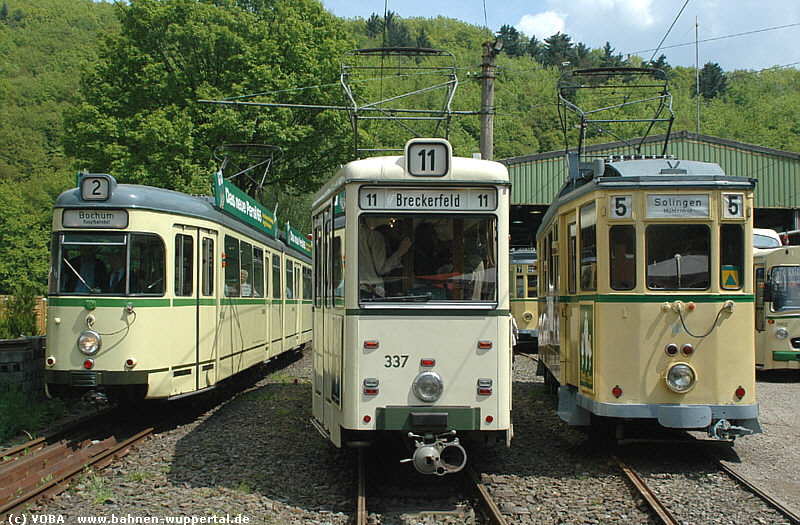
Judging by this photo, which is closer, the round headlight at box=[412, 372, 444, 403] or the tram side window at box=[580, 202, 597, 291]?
the round headlight at box=[412, 372, 444, 403]

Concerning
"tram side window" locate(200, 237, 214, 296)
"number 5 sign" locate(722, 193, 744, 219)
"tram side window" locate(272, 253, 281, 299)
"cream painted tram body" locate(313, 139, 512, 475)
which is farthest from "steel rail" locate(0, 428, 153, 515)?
"number 5 sign" locate(722, 193, 744, 219)

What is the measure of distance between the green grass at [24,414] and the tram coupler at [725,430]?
727cm

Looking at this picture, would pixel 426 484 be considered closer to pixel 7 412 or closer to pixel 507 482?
pixel 507 482

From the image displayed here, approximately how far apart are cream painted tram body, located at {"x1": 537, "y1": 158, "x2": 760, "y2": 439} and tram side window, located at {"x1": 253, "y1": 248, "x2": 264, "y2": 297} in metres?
7.07

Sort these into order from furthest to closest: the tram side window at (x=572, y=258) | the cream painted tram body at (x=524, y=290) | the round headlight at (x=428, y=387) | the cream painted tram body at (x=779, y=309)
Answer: the cream painted tram body at (x=524, y=290) < the cream painted tram body at (x=779, y=309) < the tram side window at (x=572, y=258) < the round headlight at (x=428, y=387)

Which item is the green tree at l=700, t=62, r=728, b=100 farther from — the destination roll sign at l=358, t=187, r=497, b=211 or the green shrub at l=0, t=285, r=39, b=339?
the destination roll sign at l=358, t=187, r=497, b=211

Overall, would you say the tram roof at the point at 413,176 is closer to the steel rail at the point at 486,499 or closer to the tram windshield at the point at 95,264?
the steel rail at the point at 486,499

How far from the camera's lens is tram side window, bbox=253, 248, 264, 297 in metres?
13.5

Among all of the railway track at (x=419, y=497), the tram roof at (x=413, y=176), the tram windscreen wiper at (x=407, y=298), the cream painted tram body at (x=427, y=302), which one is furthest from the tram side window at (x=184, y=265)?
the tram windscreen wiper at (x=407, y=298)

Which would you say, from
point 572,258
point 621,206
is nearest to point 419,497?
point 621,206

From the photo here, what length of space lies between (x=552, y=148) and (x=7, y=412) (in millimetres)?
54785

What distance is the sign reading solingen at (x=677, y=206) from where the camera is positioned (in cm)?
783

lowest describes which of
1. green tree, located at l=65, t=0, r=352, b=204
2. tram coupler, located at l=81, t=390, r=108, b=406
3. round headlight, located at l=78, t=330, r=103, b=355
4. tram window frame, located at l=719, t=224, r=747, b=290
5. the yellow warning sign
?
tram coupler, located at l=81, t=390, r=108, b=406

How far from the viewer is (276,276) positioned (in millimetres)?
15766
